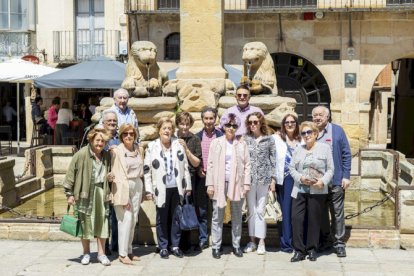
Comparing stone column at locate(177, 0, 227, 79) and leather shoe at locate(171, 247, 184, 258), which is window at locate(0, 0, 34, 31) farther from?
leather shoe at locate(171, 247, 184, 258)

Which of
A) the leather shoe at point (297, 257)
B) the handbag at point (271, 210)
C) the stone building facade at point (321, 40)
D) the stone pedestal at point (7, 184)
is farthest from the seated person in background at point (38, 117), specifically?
the leather shoe at point (297, 257)

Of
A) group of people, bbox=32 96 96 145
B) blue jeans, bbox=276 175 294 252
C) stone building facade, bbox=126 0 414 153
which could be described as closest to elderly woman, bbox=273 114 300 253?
blue jeans, bbox=276 175 294 252

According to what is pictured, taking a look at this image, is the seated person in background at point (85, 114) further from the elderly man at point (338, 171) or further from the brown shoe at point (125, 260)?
the elderly man at point (338, 171)

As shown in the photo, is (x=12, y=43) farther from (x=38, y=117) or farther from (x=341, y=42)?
(x=341, y=42)

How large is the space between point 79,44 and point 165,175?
64.5ft

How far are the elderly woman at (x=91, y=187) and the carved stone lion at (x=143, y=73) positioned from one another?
4.21m

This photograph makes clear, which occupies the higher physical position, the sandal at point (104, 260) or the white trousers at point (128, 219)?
the white trousers at point (128, 219)

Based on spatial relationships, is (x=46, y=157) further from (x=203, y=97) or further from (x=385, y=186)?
(x=385, y=186)

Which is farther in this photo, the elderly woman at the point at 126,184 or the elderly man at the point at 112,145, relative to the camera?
the elderly man at the point at 112,145

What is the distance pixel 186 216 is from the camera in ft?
29.8

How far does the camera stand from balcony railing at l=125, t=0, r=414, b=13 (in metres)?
23.2

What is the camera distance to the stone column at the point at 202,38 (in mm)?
13203

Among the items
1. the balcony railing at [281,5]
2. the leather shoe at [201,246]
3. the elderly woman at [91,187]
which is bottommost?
the leather shoe at [201,246]

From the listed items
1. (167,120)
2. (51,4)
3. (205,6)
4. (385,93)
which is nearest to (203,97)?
(205,6)
